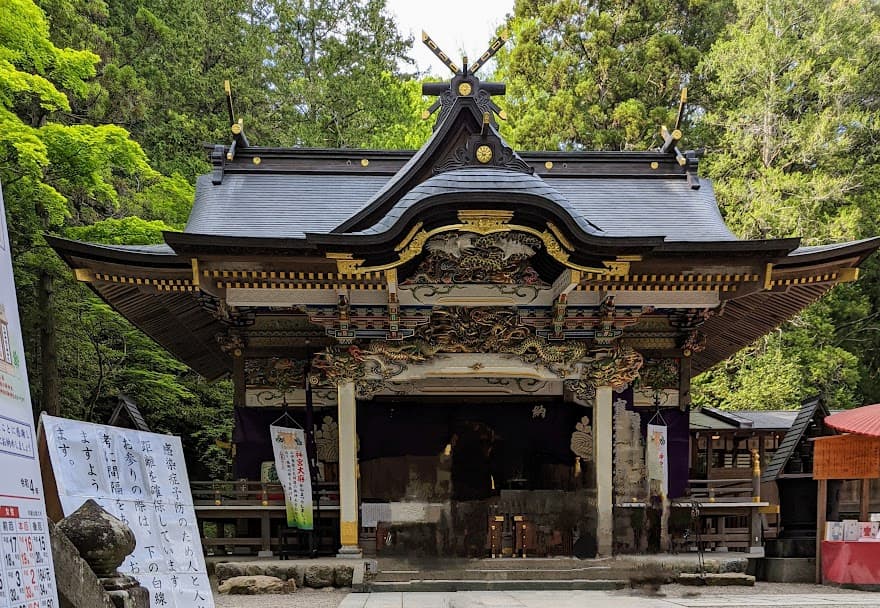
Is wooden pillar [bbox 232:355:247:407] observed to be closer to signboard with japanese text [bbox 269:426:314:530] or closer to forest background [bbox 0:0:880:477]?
signboard with japanese text [bbox 269:426:314:530]

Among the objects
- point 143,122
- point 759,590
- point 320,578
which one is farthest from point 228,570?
point 143,122

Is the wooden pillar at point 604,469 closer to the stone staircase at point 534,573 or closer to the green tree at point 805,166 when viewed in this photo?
the stone staircase at point 534,573

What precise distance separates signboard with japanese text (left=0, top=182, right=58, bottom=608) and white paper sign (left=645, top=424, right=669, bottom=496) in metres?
8.76

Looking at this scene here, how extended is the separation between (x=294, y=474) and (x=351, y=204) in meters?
3.98

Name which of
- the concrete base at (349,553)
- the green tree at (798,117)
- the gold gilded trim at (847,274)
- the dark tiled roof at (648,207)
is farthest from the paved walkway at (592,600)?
the green tree at (798,117)

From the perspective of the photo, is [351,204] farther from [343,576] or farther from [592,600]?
[592,600]

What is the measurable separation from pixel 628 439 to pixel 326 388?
4.06 metres

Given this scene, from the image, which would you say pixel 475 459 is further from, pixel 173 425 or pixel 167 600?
pixel 173 425

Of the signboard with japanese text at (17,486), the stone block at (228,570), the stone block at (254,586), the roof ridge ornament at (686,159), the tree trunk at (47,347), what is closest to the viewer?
the signboard with japanese text at (17,486)

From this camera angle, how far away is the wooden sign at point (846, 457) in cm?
830

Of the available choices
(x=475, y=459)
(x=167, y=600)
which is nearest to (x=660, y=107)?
(x=475, y=459)

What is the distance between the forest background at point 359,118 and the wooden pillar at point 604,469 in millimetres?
7712

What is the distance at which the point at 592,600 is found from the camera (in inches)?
284

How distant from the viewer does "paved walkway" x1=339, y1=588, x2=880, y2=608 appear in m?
6.65
